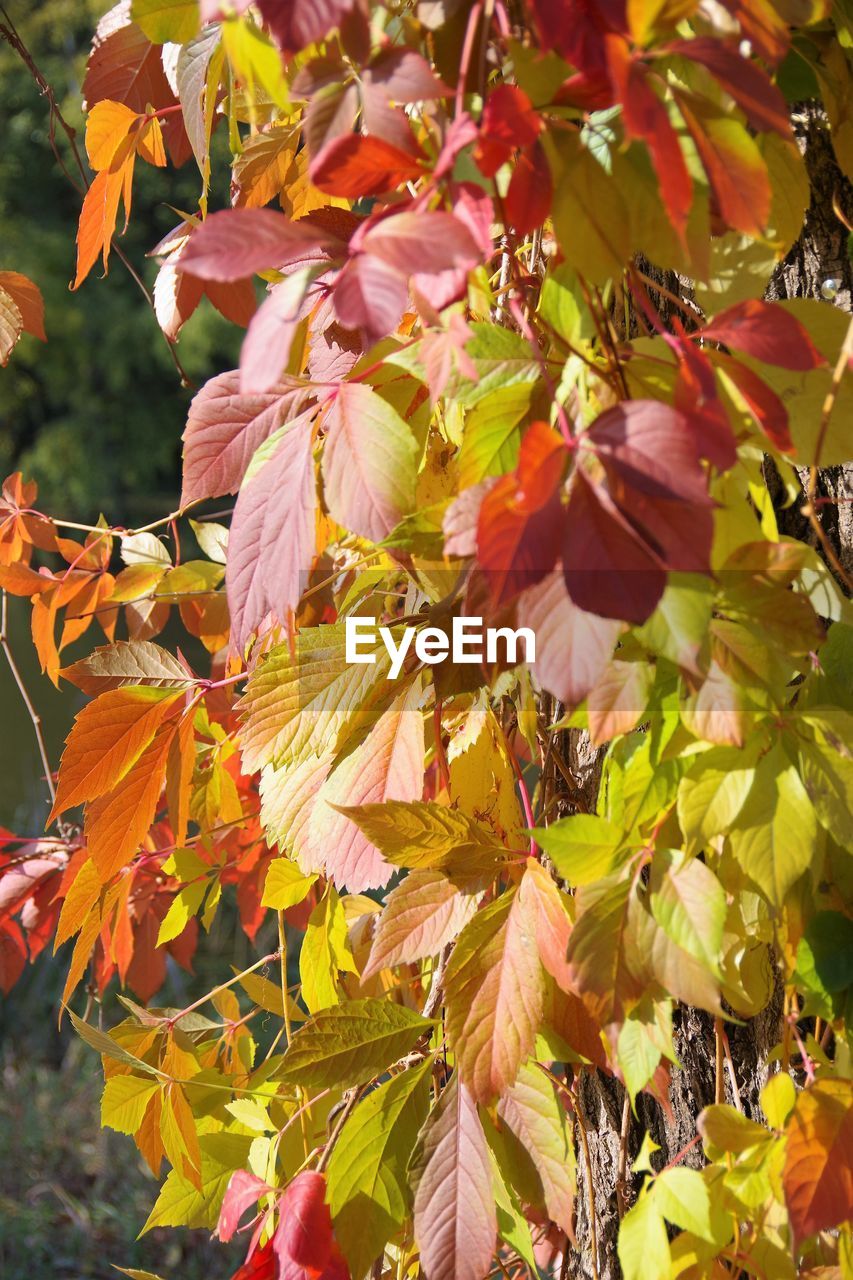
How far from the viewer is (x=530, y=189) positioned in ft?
1.25

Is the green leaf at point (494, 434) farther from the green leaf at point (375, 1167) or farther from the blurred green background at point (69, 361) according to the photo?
the blurred green background at point (69, 361)

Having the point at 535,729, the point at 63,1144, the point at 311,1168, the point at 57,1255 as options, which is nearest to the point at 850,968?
the point at 535,729

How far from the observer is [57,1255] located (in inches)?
109

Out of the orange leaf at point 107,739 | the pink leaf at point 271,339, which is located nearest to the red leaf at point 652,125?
the pink leaf at point 271,339

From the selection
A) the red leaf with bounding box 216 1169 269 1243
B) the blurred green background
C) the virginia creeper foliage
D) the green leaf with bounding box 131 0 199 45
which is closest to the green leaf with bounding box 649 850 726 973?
the virginia creeper foliage

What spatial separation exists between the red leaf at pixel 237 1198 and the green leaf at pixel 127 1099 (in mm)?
74

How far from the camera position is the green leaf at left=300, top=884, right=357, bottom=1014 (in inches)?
28.2

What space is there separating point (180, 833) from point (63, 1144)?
289 centimetres

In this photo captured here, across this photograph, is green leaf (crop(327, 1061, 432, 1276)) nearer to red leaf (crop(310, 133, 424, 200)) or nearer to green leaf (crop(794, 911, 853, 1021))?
green leaf (crop(794, 911, 853, 1021))

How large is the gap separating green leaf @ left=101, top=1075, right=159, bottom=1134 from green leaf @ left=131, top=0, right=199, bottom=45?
0.55m

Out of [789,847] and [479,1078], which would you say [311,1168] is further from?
[789,847]

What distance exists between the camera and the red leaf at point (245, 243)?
36 cm

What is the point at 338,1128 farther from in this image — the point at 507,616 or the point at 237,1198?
the point at 507,616

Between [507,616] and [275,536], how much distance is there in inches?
4.0
